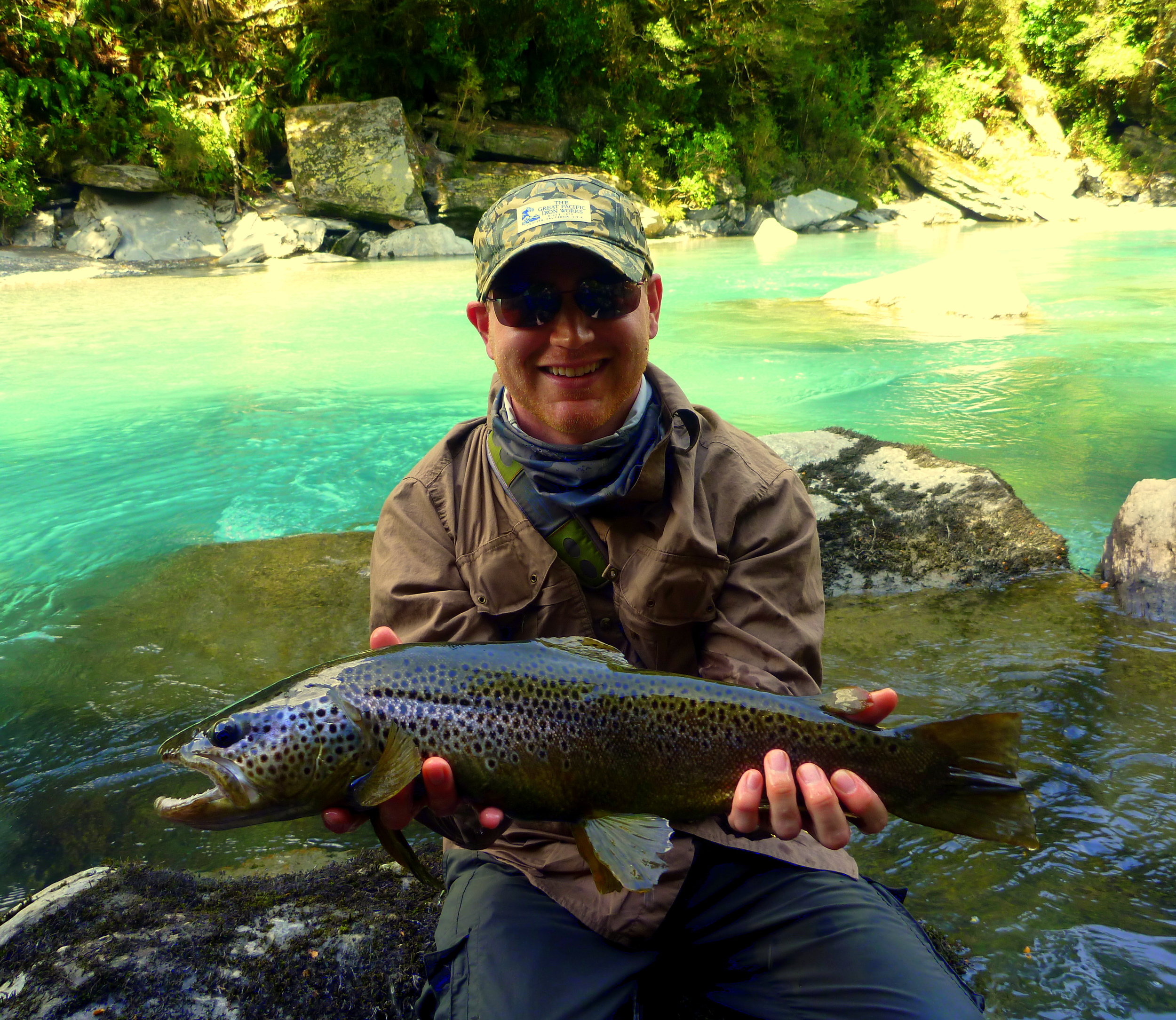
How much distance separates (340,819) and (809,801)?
1.09 m

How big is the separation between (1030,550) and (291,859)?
454 centimetres

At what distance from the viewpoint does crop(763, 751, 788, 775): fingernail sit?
197 cm

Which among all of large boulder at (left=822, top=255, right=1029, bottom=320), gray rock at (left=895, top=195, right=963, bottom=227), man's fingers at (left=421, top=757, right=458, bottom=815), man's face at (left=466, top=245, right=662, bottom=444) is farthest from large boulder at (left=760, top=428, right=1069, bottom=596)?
gray rock at (left=895, top=195, right=963, bottom=227)

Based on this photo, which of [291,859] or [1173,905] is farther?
[291,859]

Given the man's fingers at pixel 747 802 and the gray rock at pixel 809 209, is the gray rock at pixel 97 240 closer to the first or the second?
the gray rock at pixel 809 209

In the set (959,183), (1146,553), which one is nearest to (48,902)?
(1146,553)

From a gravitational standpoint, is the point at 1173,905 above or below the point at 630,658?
below

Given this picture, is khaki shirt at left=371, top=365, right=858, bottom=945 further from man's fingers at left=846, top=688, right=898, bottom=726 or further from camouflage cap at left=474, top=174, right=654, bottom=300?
camouflage cap at left=474, top=174, right=654, bottom=300

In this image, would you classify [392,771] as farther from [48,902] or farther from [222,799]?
[48,902]

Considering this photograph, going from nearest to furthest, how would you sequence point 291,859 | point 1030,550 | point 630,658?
point 630,658 < point 291,859 < point 1030,550

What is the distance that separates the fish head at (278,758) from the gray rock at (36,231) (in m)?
24.4

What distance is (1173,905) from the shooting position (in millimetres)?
2846

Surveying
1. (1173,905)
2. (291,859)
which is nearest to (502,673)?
(291,859)

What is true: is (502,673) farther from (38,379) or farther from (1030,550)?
(38,379)
